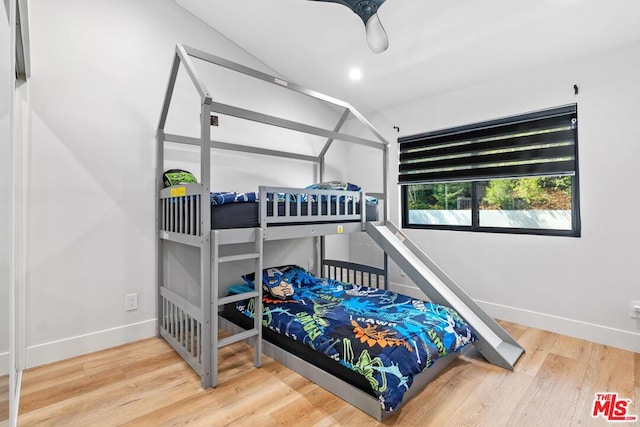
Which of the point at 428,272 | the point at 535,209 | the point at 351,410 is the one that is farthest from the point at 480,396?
the point at 535,209

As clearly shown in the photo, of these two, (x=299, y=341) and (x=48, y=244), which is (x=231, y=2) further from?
(x=299, y=341)

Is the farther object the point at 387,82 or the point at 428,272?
the point at 387,82

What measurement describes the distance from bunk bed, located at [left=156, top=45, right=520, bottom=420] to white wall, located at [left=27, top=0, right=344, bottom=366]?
0.55 ft

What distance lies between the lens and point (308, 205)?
2357mm

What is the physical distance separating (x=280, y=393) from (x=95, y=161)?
2.10 meters

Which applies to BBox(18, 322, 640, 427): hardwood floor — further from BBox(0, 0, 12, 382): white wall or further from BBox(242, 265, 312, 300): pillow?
BBox(0, 0, 12, 382): white wall

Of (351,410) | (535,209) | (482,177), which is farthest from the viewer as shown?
(482,177)

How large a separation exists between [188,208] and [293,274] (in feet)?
4.15

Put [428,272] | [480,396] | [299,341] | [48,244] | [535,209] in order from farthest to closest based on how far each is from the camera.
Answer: [535,209] < [428,272] < [48,244] < [299,341] < [480,396]

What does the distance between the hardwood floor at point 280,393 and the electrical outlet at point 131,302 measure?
32 cm

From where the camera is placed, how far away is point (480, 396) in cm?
174

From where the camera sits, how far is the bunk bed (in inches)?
71.7

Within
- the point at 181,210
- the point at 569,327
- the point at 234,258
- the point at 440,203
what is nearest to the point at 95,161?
the point at 181,210

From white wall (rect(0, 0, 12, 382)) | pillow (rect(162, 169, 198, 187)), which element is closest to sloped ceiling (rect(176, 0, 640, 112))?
pillow (rect(162, 169, 198, 187))
